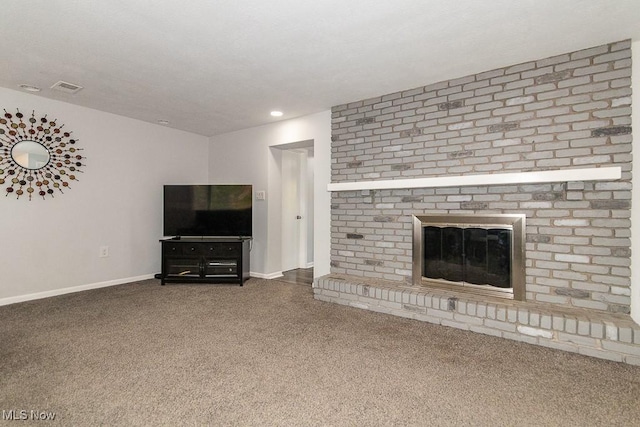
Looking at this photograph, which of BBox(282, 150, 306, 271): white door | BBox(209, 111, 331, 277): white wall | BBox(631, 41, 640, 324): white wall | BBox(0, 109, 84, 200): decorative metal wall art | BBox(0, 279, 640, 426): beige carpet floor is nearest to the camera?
BBox(0, 279, 640, 426): beige carpet floor

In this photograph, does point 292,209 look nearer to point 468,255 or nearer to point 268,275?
point 268,275

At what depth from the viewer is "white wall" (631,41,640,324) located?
2.12 m

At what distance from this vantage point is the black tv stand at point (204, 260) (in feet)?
13.0

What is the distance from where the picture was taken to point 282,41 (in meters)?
2.21

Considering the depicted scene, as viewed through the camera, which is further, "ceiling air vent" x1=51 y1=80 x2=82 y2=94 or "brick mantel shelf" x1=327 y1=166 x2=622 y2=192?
"ceiling air vent" x1=51 y1=80 x2=82 y2=94

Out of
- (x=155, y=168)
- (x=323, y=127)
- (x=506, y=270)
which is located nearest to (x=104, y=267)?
(x=155, y=168)

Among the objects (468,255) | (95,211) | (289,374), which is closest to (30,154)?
(95,211)

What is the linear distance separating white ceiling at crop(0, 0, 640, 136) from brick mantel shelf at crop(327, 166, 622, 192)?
90cm

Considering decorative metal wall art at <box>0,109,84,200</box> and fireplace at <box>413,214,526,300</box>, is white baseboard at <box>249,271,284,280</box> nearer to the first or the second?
fireplace at <box>413,214,526,300</box>

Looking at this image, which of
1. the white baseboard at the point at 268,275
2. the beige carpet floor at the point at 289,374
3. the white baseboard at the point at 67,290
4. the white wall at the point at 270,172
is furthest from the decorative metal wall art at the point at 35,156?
the white baseboard at the point at 268,275

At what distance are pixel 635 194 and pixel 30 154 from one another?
5.28m

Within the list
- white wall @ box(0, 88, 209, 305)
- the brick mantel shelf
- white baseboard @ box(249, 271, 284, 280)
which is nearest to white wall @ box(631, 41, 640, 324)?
the brick mantel shelf

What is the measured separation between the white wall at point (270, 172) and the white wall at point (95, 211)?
56 cm

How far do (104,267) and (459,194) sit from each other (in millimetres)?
4116
